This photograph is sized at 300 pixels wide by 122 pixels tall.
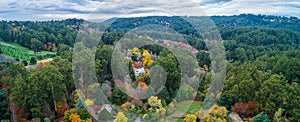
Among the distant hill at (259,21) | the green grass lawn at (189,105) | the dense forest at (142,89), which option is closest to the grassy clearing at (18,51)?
the dense forest at (142,89)

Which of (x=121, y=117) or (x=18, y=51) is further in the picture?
(x=18, y=51)

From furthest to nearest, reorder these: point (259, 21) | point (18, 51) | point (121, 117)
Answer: point (259, 21), point (18, 51), point (121, 117)

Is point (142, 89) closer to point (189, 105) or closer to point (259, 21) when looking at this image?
point (189, 105)

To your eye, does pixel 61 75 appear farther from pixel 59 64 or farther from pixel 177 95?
pixel 177 95

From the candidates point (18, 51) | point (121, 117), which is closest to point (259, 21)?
point (18, 51)

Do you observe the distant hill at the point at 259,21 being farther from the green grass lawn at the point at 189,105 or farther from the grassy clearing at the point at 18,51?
the green grass lawn at the point at 189,105

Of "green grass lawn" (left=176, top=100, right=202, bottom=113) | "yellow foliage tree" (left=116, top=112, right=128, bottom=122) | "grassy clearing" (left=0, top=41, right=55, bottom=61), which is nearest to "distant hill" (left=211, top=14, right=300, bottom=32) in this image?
"grassy clearing" (left=0, top=41, right=55, bottom=61)

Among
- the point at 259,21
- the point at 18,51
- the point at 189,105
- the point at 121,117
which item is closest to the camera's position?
the point at 121,117

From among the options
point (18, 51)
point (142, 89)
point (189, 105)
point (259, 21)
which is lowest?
point (189, 105)
